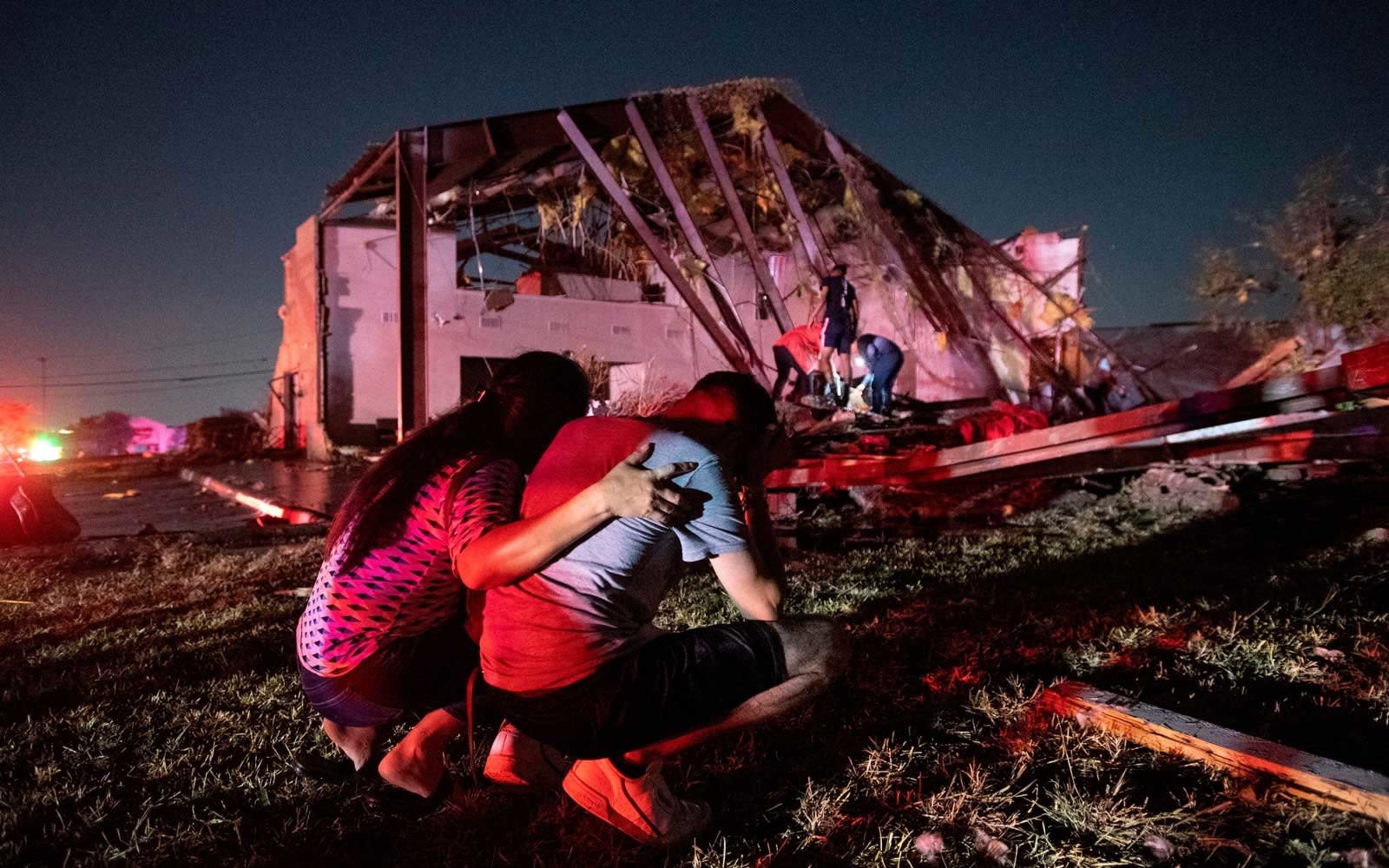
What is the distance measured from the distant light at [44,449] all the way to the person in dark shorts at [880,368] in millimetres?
20786

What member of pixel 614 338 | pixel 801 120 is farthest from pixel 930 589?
pixel 614 338

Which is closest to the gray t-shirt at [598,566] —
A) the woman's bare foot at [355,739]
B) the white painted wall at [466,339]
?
the woman's bare foot at [355,739]

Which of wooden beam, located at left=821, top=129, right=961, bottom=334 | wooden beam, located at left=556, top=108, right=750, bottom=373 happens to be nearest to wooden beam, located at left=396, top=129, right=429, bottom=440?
wooden beam, located at left=556, top=108, right=750, bottom=373

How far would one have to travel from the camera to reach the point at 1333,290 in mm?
10414

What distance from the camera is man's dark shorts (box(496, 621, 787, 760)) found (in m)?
1.82

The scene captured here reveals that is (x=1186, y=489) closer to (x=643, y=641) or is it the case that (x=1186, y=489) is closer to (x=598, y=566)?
(x=643, y=641)

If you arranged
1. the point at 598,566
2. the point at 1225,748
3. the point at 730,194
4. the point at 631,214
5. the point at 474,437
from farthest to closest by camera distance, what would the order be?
the point at 730,194 → the point at 631,214 → the point at 1225,748 → the point at 474,437 → the point at 598,566

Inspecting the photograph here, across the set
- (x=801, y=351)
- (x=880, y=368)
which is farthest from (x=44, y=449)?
(x=880, y=368)

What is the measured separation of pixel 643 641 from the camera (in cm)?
191

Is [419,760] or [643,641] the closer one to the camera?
[643,641]

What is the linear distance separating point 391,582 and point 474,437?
1.54ft

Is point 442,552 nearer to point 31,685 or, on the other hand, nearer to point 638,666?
point 638,666

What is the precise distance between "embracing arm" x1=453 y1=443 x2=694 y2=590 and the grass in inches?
36.9

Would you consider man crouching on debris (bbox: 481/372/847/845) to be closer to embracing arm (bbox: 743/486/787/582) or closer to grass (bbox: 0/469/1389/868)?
embracing arm (bbox: 743/486/787/582)
